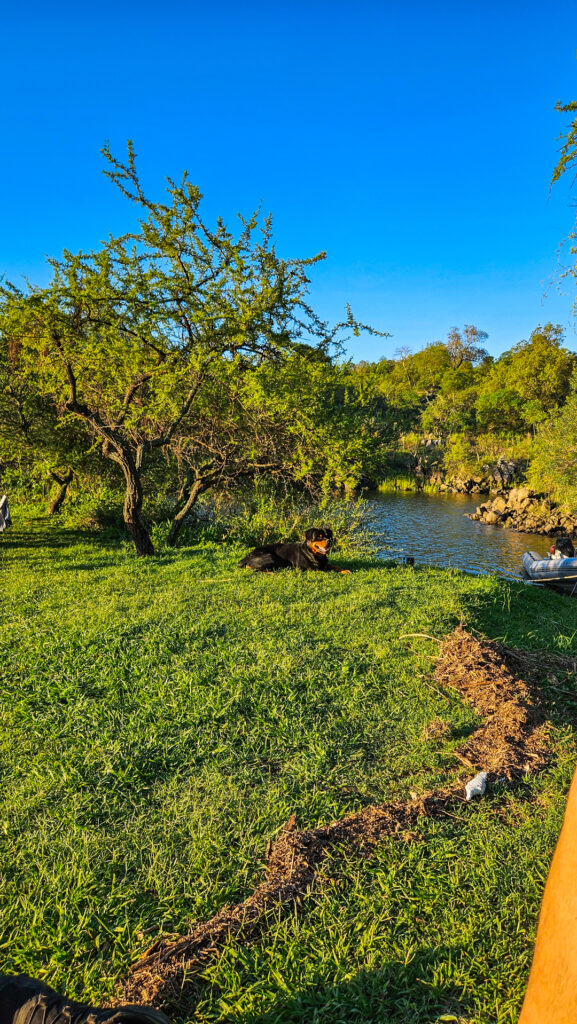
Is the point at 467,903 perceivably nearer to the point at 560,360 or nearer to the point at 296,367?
the point at 296,367

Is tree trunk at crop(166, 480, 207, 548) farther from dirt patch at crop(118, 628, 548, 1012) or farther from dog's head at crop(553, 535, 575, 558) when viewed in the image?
dog's head at crop(553, 535, 575, 558)

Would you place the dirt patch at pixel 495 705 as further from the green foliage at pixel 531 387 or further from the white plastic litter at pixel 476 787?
the green foliage at pixel 531 387

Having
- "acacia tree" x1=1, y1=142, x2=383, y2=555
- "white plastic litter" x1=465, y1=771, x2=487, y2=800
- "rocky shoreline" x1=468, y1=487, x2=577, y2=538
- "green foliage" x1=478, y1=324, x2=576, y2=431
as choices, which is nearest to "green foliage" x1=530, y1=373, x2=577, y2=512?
"rocky shoreline" x1=468, y1=487, x2=577, y2=538

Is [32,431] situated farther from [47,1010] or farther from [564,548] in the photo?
[564,548]

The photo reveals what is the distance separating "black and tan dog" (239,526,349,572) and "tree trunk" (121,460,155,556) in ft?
7.62

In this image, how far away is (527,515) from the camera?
2583 cm

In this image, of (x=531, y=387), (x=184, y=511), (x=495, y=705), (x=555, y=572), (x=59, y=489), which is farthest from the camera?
(x=531, y=387)

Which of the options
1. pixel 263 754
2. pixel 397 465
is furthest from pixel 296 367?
pixel 397 465

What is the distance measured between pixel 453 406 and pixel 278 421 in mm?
42522

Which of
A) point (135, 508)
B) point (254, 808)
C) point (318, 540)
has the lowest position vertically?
point (254, 808)

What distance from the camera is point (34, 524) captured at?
11461 millimetres

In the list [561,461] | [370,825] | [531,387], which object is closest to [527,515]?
[561,461]

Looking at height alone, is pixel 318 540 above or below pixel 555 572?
above

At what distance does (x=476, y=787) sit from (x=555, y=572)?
13.8m
